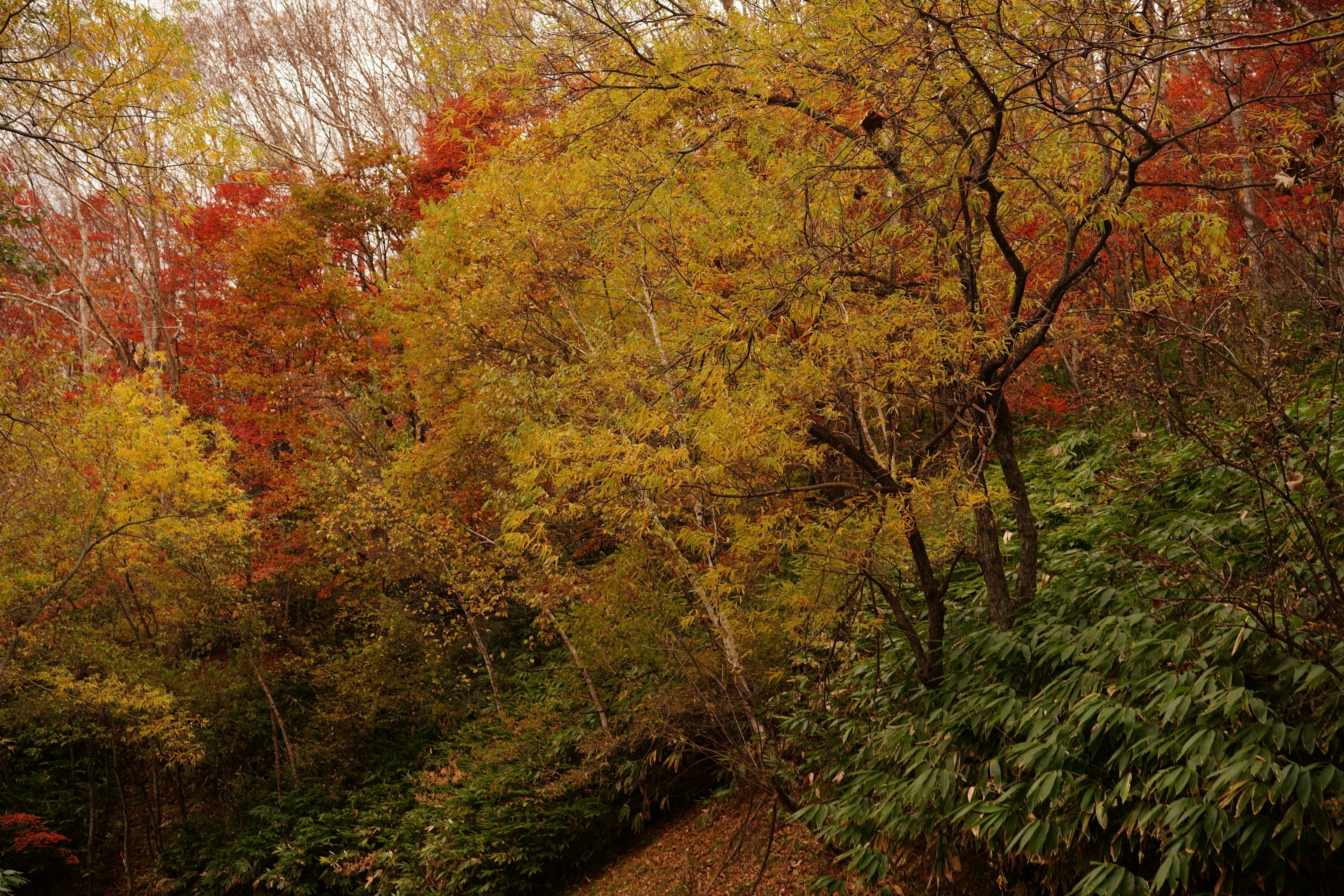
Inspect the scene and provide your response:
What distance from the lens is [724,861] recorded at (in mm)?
7102

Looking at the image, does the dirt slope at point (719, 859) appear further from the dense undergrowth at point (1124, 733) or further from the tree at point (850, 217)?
the tree at point (850, 217)

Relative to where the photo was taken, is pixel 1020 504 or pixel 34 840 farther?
pixel 34 840

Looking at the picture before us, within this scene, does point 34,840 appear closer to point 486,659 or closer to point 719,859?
point 486,659

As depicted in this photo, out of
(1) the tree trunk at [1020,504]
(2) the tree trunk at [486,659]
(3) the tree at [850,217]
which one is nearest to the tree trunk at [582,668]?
(2) the tree trunk at [486,659]

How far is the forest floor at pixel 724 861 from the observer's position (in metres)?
6.08

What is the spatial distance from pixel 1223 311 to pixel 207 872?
11.9 m

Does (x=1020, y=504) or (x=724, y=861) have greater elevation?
(x=1020, y=504)

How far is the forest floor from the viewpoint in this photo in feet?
19.9

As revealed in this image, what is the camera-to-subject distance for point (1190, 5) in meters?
3.41

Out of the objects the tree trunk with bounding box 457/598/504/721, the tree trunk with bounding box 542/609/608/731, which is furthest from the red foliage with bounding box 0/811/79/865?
the tree trunk with bounding box 542/609/608/731

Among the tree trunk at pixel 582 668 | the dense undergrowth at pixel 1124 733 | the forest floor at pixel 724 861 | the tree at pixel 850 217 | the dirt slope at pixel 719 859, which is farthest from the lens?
the tree trunk at pixel 582 668

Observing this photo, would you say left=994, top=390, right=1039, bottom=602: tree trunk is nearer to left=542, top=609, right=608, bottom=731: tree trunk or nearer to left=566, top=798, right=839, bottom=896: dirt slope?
left=566, top=798, right=839, bottom=896: dirt slope

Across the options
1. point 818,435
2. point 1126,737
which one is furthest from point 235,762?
point 1126,737

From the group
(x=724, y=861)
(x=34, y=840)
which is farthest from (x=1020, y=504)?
(x=34, y=840)
